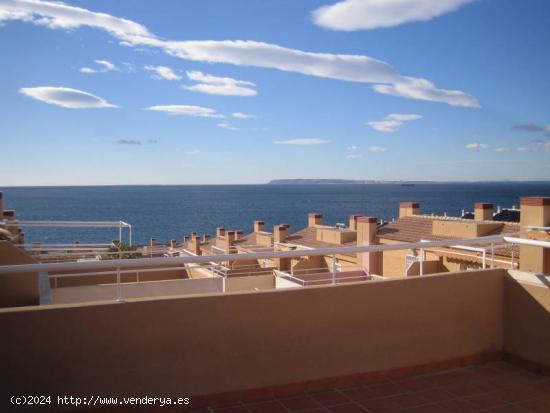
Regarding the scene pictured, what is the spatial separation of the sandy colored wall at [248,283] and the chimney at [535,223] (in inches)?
186

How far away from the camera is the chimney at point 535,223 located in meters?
9.05

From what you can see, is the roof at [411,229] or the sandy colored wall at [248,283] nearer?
the sandy colored wall at [248,283]

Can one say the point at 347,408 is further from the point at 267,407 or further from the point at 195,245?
the point at 195,245

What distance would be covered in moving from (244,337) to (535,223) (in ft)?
31.5

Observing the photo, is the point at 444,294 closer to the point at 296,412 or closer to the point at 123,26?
the point at 296,412

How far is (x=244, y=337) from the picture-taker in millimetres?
3551

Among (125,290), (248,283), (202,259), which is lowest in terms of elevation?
(248,283)

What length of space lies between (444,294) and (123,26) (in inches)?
781

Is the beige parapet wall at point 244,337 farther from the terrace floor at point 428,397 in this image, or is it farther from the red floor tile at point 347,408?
the red floor tile at point 347,408

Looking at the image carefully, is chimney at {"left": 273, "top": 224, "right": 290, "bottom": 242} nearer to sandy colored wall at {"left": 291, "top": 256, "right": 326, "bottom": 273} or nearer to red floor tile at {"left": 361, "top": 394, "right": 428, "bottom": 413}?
sandy colored wall at {"left": 291, "top": 256, "right": 326, "bottom": 273}

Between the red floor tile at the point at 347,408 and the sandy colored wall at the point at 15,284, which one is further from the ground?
the sandy colored wall at the point at 15,284

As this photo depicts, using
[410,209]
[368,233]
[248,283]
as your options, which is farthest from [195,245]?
[248,283]

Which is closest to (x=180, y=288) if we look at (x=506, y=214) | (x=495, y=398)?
(x=495, y=398)

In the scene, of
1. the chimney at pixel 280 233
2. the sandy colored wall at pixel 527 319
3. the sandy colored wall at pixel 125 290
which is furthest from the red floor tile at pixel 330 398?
the chimney at pixel 280 233
